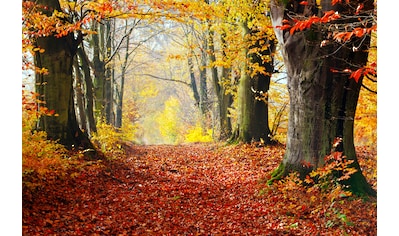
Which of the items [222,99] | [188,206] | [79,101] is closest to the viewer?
[188,206]

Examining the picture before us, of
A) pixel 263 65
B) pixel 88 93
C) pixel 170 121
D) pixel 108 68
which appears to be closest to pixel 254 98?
pixel 263 65

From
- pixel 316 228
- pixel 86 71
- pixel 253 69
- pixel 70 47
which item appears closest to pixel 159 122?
pixel 86 71

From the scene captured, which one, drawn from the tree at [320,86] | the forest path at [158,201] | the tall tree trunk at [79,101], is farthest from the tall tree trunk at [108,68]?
the tree at [320,86]

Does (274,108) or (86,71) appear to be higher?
(86,71)

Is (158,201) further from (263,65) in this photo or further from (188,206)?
(263,65)

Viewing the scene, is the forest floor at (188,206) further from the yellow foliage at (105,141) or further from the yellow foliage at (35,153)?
the yellow foliage at (105,141)

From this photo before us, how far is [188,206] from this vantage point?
5.13m

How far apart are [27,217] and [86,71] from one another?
589 centimetres

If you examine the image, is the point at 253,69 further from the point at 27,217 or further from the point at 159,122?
the point at 159,122

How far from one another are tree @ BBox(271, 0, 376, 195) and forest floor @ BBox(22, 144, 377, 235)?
31 centimetres

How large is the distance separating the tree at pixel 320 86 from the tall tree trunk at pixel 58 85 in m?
3.58

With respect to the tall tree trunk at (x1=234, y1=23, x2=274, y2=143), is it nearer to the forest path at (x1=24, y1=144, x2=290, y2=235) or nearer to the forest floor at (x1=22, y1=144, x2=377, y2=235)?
the forest path at (x1=24, y1=144, x2=290, y2=235)

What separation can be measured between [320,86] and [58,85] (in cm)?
418

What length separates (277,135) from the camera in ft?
24.1
